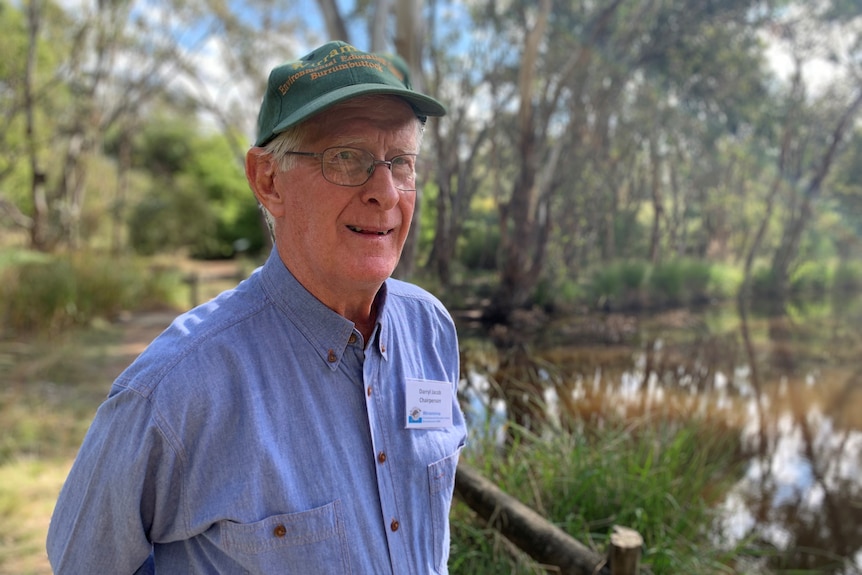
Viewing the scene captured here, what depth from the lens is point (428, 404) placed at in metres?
1.17

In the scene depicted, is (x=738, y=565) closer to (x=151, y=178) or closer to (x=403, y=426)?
(x=403, y=426)

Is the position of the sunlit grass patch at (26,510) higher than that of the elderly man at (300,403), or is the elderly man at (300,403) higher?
the elderly man at (300,403)

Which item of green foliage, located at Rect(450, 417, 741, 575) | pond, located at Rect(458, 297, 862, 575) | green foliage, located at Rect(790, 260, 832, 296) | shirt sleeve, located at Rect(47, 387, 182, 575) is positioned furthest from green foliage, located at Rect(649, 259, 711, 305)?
shirt sleeve, located at Rect(47, 387, 182, 575)

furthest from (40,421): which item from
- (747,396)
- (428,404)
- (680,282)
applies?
(680,282)

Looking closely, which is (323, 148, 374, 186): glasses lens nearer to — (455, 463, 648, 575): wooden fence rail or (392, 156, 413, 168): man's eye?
(392, 156, 413, 168): man's eye

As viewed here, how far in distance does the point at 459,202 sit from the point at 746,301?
9499 millimetres

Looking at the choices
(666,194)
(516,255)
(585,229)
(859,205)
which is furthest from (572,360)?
(859,205)

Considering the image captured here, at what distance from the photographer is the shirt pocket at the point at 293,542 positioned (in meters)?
0.92

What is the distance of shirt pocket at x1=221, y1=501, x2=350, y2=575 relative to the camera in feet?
3.01

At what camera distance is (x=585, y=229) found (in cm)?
1011

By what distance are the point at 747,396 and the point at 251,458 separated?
7099 millimetres

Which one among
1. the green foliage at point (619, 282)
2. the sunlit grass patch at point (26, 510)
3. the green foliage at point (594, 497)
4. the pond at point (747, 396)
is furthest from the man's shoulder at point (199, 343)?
the green foliage at point (619, 282)

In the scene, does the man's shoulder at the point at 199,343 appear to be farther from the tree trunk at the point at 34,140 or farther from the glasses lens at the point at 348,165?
the tree trunk at the point at 34,140

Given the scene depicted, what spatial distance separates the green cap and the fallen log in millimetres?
1651
